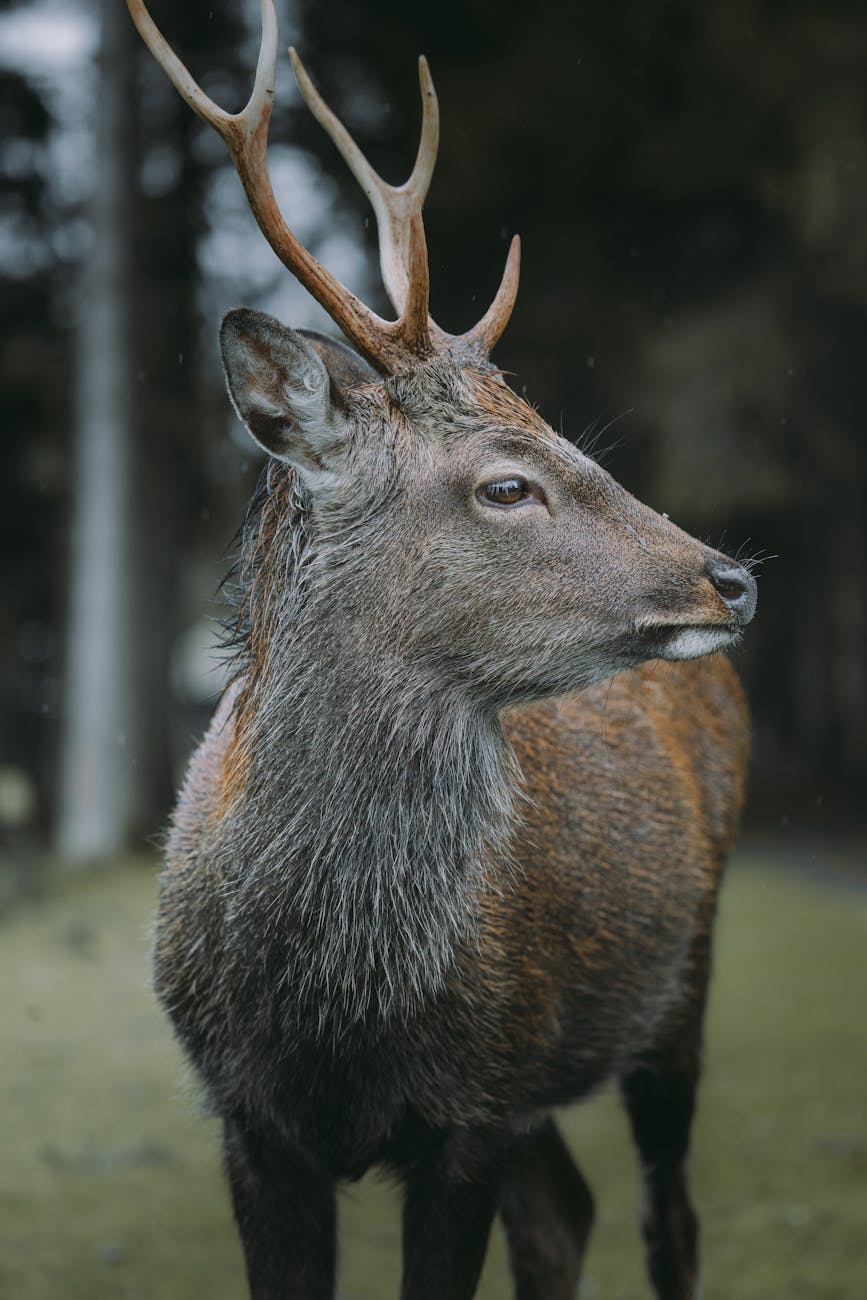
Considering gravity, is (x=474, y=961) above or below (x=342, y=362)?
below

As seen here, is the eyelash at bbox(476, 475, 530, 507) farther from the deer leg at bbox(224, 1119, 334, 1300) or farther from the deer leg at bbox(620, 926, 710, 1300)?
the deer leg at bbox(620, 926, 710, 1300)

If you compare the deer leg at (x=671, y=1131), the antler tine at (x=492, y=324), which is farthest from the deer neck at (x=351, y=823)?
the deer leg at (x=671, y=1131)

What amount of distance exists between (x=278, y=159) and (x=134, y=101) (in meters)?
1.30

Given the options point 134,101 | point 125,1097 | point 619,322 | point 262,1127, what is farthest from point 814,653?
point 262,1127

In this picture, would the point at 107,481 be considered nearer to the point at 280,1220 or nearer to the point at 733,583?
the point at 280,1220

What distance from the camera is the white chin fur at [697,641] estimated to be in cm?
289

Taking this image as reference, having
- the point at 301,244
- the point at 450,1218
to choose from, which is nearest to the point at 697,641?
the point at 301,244

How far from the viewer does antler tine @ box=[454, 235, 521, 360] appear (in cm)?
324

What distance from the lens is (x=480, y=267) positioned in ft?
46.9

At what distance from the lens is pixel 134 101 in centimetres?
1251

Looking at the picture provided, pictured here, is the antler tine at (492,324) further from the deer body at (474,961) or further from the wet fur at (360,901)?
the deer body at (474,961)

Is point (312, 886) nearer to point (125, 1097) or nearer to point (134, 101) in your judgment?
point (125, 1097)

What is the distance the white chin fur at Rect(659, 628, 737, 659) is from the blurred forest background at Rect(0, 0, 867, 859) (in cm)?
898

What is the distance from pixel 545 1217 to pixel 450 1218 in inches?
46.3
